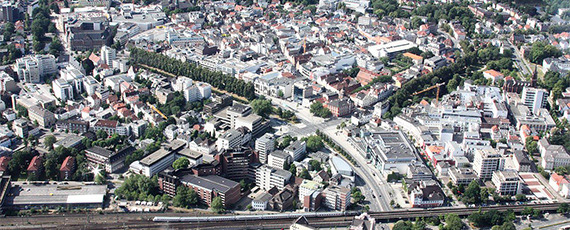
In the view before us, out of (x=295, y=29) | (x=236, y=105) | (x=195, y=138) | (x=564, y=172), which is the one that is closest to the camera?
(x=564, y=172)

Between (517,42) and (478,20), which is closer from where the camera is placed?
(517,42)

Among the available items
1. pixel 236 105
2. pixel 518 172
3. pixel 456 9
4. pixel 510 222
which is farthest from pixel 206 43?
pixel 510 222

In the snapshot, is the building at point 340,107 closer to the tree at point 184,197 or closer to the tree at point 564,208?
the tree at point 184,197

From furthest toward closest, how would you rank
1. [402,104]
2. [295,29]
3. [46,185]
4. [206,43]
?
[295,29]
[206,43]
[402,104]
[46,185]

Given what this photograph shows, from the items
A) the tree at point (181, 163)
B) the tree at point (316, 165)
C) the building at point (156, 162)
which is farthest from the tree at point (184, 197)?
the tree at point (316, 165)

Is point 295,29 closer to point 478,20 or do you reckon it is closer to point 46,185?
point 478,20

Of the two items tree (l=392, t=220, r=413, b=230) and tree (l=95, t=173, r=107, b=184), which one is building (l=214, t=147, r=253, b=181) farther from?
tree (l=392, t=220, r=413, b=230)

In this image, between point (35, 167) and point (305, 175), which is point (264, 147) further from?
point (35, 167)
